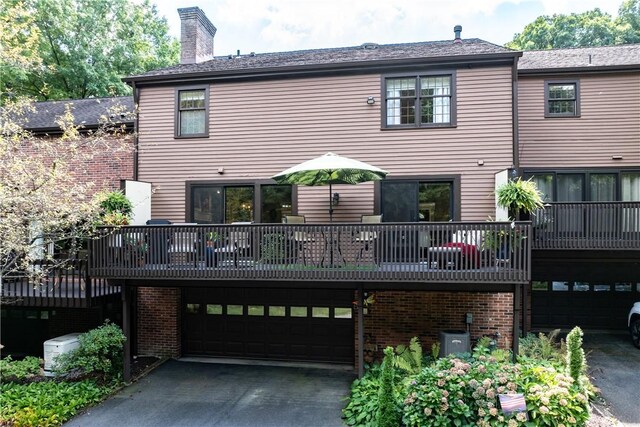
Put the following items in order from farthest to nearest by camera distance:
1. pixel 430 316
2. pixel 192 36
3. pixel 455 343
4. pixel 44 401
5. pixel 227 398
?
pixel 192 36
pixel 430 316
pixel 455 343
pixel 227 398
pixel 44 401

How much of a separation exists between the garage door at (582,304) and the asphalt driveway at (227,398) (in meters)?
7.00

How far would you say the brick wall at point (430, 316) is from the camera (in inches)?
343

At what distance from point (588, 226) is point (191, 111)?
1026 cm

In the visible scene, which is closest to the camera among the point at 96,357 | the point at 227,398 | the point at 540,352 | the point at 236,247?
the point at 236,247

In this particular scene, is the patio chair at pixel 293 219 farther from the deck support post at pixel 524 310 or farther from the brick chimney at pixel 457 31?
the brick chimney at pixel 457 31

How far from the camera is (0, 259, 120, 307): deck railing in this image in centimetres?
839

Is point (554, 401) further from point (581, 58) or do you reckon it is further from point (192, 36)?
point (192, 36)

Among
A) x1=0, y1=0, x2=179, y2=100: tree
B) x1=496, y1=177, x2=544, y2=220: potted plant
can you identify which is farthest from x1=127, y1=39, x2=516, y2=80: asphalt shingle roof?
x1=0, y1=0, x2=179, y2=100: tree

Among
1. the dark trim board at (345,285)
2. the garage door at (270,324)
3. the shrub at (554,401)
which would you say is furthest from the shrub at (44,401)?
the shrub at (554,401)

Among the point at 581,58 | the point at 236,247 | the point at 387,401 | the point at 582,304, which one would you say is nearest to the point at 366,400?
the point at 387,401

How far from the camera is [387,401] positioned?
20.2 ft

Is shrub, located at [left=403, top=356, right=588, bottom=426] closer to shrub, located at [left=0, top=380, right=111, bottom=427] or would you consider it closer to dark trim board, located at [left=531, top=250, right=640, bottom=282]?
dark trim board, located at [left=531, top=250, right=640, bottom=282]

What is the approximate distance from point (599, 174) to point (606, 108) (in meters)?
1.82

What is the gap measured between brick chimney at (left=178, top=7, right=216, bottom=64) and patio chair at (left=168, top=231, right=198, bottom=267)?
734cm
